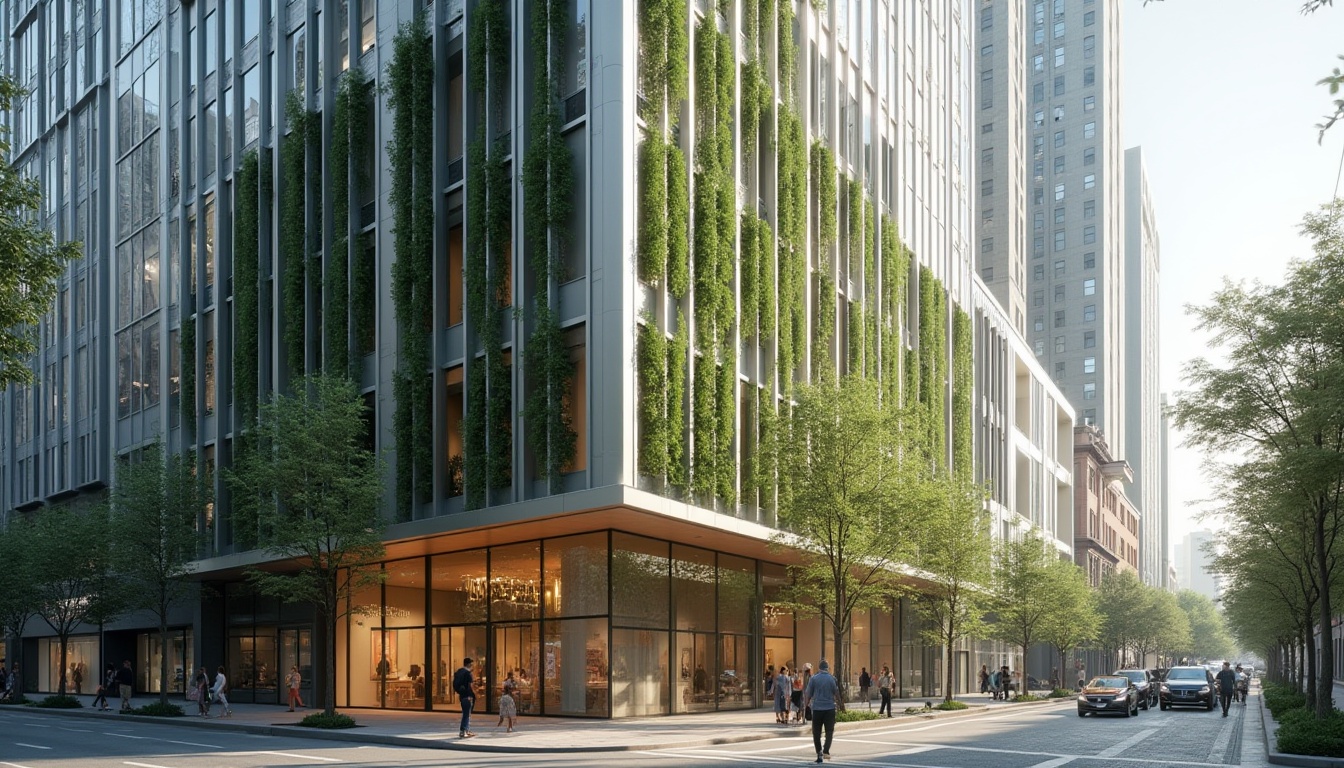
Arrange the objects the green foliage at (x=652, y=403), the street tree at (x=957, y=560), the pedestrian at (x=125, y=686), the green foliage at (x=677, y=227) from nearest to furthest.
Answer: the green foliage at (x=652, y=403) < the green foliage at (x=677, y=227) < the pedestrian at (x=125, y=686) < the street tree at (x=957, y=560)

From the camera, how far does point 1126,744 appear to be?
1125 inches

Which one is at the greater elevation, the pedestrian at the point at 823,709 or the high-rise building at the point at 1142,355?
the high-rise building at the point at 1142,355

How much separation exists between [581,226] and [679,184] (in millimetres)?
3175

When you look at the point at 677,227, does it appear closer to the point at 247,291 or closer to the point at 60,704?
the point at 247,291

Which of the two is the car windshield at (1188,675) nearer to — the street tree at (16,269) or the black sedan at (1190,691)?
the black sedan at (1190,691)

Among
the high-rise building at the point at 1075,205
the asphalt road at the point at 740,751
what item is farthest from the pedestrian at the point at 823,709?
the high-rise building at the point at 1075,205

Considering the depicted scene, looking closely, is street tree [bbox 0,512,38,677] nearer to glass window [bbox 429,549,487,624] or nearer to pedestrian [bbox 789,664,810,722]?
glass window [bbox 429,549,487,624]

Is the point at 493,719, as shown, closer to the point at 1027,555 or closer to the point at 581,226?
the point at 581,226

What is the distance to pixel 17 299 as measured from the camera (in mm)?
21312

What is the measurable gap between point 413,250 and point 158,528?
48.7 feet

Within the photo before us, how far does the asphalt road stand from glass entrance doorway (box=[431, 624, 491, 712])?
5.99 meters

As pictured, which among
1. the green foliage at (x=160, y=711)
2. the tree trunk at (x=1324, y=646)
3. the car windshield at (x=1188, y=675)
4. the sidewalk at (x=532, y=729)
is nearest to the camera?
the sidewalk at (x=532, y=729)

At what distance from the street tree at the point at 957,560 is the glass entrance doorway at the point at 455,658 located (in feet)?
46.3

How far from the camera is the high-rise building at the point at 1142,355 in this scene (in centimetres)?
15950
